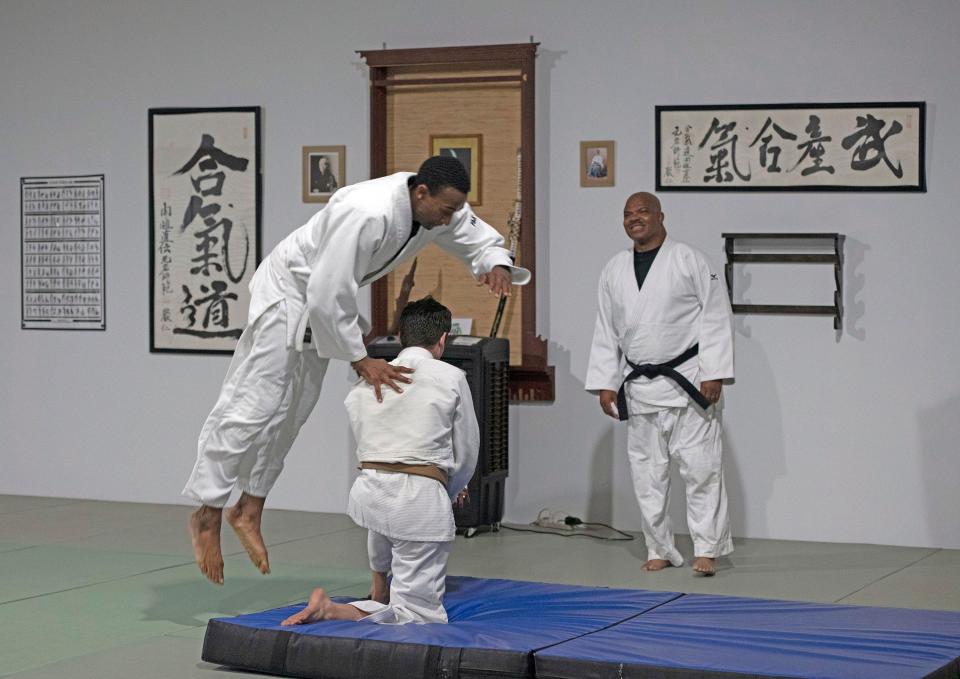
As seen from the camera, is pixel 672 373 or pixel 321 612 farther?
pixel 672 373

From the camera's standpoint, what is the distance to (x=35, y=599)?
4.57 meters

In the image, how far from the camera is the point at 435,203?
13.0ft

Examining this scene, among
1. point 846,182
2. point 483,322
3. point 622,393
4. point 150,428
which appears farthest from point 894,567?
point 150,428

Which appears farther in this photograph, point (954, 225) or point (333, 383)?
point (333, 383)

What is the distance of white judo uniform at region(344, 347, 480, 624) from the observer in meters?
3.70

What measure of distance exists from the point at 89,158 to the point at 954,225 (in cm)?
433

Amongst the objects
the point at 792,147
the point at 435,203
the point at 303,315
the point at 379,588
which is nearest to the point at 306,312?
the point at 303,315

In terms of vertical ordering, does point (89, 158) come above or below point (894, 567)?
above

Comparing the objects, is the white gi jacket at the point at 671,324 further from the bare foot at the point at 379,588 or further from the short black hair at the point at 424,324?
the bare foot at the point at 379,588

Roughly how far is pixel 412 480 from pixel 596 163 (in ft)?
9.33

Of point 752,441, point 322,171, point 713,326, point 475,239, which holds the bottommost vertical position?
point 752,441

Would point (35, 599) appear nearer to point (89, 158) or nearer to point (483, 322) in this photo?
point (483, 322)

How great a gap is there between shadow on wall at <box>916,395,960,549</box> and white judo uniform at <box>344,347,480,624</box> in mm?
2757

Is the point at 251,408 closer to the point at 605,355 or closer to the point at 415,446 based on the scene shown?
the point at 415,446
